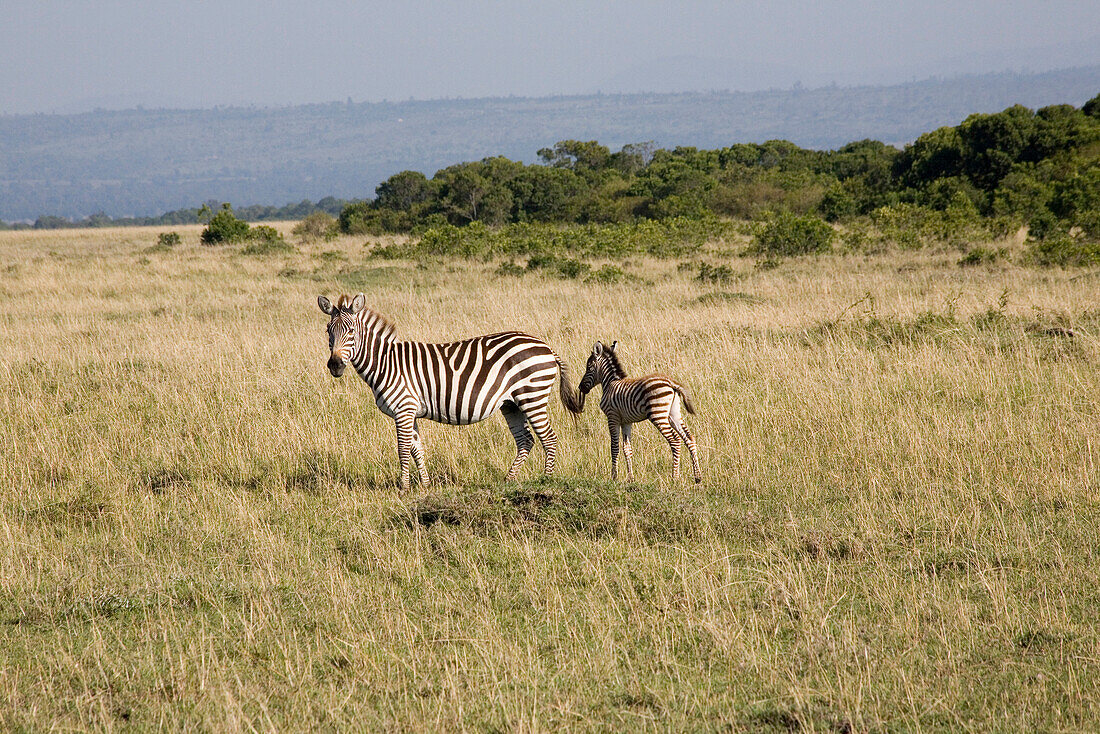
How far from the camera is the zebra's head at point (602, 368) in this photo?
7566 mm

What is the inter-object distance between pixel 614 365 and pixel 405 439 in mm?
1918

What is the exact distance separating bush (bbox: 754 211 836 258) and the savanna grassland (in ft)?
32.4

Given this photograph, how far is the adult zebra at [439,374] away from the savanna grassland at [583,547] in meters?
0.57

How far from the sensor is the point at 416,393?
280 inches

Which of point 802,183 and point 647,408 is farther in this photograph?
point 802,183

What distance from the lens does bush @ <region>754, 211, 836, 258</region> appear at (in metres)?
21.8

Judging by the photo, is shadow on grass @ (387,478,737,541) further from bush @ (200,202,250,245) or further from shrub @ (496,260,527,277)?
bush @ (200,202,250,245)

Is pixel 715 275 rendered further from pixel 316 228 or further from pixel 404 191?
pixel 404 191

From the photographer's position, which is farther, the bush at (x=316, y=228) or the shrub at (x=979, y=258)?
the bush at (x=316, y=228)

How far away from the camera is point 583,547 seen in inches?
227

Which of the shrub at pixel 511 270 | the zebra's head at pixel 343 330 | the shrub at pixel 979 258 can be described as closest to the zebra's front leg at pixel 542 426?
the zebra's head at pixel 343 330

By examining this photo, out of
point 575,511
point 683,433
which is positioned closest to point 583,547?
point 575,511

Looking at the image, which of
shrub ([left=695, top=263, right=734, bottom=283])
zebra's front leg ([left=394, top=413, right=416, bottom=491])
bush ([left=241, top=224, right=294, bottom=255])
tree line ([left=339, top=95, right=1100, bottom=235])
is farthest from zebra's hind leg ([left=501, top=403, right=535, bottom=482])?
bush ([left=241, top=224, right=294, bottom=255])

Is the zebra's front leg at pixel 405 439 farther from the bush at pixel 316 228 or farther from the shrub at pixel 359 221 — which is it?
the shrub at pixel 359 221
